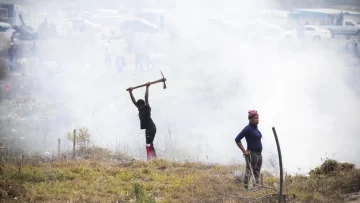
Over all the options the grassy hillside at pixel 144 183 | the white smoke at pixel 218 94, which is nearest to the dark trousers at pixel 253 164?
the grassy hillside at pixel 144 183

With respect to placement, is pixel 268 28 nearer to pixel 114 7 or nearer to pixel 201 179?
pixel 114 7

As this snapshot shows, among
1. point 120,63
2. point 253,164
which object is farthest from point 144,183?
point 120,63

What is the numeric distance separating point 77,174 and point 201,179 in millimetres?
1822

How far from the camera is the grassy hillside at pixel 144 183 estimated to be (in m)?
7.10

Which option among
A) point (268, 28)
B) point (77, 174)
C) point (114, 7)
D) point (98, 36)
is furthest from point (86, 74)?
point (77, 174)

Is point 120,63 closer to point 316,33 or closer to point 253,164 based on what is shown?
point 316,33

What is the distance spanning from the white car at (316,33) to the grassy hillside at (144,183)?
13.4m

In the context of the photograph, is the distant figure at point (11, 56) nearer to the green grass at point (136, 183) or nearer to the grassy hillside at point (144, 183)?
the grassy hillside at point (144, 183)

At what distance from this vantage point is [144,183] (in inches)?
316

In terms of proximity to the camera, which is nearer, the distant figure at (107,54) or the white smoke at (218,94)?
the white smoke at (218,94)

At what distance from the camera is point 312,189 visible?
789 centimetres

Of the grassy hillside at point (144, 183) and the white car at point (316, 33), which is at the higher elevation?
the white car at point (316, 33)

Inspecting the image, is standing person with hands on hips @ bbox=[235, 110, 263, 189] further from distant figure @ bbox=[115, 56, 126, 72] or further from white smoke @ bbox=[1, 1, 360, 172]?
distant figure @ bbox=[115, 56, 126, 72]

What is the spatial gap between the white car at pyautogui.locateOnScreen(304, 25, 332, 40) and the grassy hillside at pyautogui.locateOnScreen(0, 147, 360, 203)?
1340 centimetres
